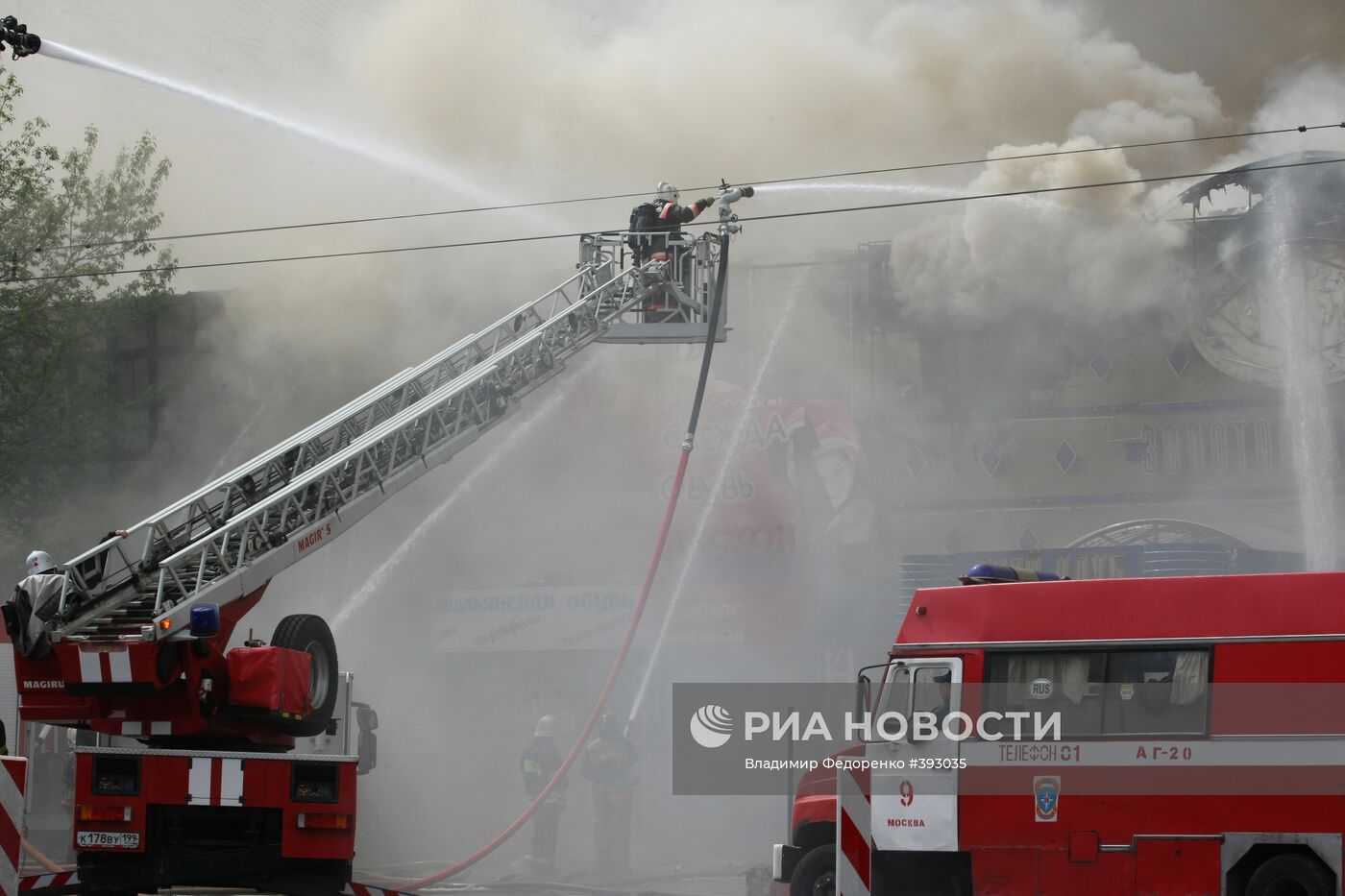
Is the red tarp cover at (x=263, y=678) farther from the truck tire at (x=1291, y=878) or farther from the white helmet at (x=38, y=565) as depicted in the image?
the truck tire at (x=1291, y=878)

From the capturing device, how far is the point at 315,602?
1134 inches

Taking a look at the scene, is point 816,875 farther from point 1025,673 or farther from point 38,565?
point 38,565

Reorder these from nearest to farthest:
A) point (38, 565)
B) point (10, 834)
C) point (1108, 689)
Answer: point (10, 834), point (1108, 689), point (38, 565)

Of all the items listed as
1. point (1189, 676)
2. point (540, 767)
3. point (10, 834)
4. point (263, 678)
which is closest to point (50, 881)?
point (263, 678)

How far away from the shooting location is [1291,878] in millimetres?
8328

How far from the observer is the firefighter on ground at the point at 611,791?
16.0m

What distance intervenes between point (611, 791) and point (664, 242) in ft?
20.7

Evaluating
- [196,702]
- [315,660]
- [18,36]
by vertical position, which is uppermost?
[18,36]

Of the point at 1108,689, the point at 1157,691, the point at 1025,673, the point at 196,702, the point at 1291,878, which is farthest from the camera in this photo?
the point at 196,702

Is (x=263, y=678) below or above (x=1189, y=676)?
below

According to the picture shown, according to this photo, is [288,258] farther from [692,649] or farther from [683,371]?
[692,649]

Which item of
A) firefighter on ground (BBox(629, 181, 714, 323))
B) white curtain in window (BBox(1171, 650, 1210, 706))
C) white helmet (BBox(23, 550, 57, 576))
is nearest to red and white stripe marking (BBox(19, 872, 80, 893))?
white helmet (BBox(23, 550, 57, 576))

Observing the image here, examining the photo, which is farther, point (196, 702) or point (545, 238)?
point (545, 238)

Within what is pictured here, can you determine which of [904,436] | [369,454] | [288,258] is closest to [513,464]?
[288,258]
